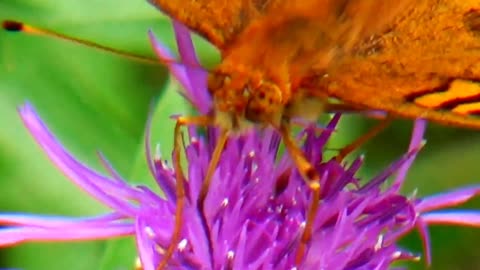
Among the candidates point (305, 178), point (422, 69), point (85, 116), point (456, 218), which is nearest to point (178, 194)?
point (305, 178)

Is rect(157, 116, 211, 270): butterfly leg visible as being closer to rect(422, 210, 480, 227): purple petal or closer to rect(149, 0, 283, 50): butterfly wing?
rect(149, 0, 283, 50): butterfly wing

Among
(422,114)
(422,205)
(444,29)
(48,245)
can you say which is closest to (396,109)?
(422,114)

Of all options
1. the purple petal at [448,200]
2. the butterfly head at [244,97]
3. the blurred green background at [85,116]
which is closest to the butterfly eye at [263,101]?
the butterfly head at [244,97]

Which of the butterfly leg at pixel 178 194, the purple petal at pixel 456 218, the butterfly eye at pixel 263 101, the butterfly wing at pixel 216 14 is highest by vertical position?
the butterfly wing at pixel 216 14

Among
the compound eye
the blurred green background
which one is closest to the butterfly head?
the compound eye

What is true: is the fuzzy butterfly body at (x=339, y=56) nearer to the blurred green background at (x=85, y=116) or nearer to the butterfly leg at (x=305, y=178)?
the butterfly leg at (x=305, y=178)

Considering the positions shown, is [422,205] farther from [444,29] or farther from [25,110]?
[25,110]
